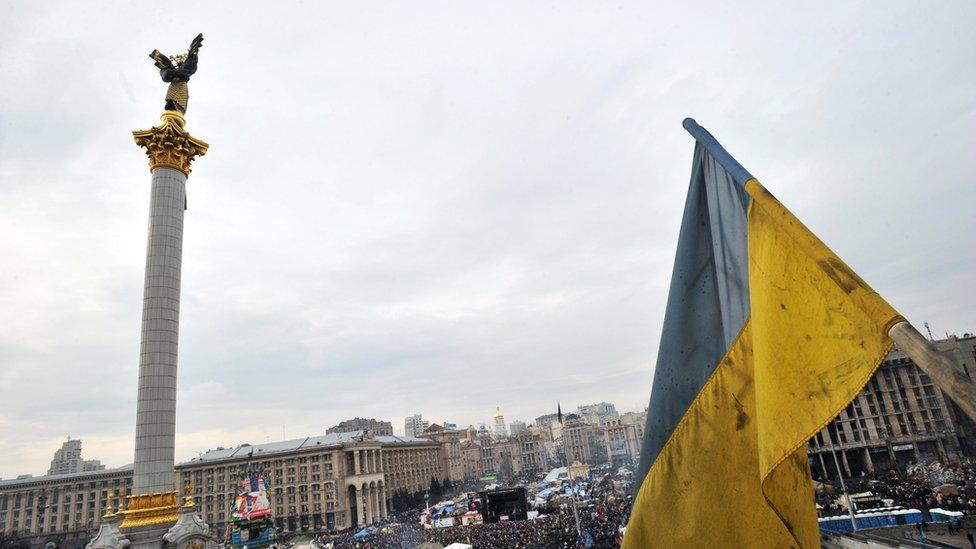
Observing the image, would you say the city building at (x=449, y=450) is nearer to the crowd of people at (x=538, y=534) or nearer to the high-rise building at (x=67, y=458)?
the crowd of people at (x=538, y=534)

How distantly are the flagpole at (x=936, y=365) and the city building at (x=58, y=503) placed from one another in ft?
331

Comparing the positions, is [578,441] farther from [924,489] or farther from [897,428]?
[924,489]

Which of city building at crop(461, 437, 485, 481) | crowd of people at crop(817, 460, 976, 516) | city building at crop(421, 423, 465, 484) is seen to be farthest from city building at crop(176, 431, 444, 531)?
crowd of people at crop(817, 460, 976, 516)

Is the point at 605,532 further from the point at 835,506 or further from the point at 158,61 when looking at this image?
the point at 158,61

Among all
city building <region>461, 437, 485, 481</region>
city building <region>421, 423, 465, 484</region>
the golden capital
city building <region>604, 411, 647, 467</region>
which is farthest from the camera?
city building <region>604, 411, 647, 467</region>

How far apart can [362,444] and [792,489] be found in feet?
279

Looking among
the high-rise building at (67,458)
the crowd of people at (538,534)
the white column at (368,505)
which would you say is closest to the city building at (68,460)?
the high-rise building at (67,458)

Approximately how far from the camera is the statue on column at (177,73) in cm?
2884

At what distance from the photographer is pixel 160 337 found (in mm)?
25203

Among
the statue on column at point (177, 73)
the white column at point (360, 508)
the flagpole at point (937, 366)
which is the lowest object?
the white column at point (360, 508)

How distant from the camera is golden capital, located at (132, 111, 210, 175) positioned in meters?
27.1

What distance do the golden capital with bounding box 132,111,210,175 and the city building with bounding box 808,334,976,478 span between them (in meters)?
58.5

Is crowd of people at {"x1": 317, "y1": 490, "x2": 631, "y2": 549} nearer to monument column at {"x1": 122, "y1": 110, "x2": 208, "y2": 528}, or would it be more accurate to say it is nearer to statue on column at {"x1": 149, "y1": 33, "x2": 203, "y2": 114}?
monument column at {"x1": 122, "y1": 110, "x2": 208, "y2": 528}

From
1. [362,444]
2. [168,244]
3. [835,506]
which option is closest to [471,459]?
[362,444]
